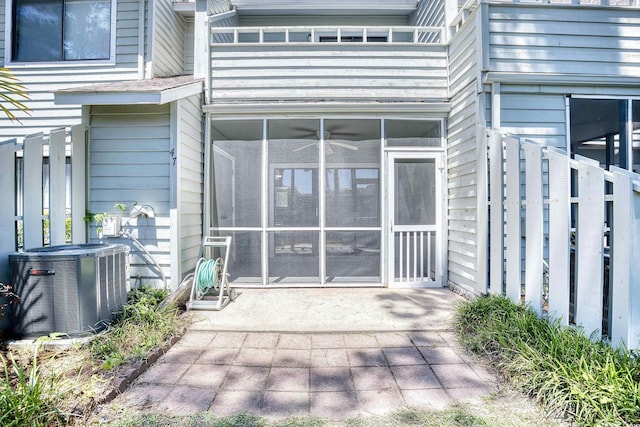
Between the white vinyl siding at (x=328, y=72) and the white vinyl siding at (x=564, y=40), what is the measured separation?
1017 millimetres

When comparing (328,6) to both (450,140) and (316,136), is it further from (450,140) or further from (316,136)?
(450,140)

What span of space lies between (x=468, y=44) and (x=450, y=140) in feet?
4.22

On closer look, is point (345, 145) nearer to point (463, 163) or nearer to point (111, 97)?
point (463, 163)

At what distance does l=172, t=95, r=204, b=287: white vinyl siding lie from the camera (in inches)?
170

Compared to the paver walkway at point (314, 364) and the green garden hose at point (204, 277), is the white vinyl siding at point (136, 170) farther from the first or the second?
the paver walkway at point (314, 364)

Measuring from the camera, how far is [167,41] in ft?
18.4

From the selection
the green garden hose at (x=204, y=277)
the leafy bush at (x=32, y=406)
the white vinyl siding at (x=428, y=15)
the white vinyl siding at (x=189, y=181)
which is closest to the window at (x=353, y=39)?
the white vinyl siding at (x=428, y=15)

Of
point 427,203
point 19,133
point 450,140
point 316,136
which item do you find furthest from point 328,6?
point 19,133

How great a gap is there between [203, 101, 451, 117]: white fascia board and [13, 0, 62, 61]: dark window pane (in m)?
2.80

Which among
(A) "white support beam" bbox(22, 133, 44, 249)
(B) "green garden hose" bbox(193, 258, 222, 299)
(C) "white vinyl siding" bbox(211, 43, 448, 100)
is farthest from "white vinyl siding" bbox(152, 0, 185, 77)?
(B) "green garden hose" bbox(193, 258, 222, 299)

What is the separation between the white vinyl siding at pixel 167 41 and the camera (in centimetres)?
521

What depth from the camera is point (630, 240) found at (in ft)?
7.43

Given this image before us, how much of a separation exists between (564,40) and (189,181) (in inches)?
210

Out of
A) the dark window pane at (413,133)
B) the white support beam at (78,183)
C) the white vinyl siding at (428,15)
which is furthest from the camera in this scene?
the white vinyl siding at (428,15)
